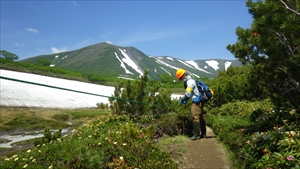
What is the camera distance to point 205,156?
19.7ft

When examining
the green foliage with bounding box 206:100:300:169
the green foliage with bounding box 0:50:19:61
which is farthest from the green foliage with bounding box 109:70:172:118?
the green foliage with bounding box 0:50:19:61

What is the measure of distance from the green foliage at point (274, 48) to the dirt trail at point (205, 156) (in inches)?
74.2

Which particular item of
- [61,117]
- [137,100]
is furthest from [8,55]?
[137,100]

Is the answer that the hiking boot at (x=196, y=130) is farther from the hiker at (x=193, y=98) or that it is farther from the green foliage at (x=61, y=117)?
the green foliage at (x=61, y=117)

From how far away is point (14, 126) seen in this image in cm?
1862

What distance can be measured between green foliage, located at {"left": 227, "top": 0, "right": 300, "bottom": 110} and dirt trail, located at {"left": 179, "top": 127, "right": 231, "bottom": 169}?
1.88 metres

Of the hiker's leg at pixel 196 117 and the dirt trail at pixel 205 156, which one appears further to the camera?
the hiker's leg at pixel 196 117

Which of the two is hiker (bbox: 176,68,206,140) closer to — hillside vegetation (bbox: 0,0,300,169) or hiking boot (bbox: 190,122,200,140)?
hiking boot (bbox: 190,122,200,140)

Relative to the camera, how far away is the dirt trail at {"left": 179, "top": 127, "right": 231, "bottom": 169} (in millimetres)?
5491

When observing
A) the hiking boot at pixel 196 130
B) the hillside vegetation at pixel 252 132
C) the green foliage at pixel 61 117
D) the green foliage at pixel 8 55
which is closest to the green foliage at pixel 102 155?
the hillside vegetation at pixel 252 132

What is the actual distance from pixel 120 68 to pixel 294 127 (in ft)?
621

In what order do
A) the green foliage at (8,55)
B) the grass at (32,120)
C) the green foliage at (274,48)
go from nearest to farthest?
the green foliage at (274,48), the grass at (32,120), the green foliage at (8,55)

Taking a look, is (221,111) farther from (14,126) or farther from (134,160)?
(14,126)

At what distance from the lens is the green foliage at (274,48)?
394cm
